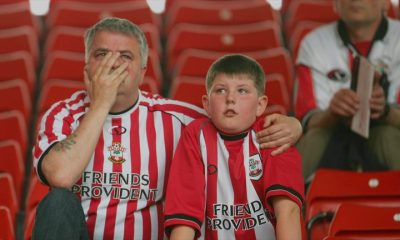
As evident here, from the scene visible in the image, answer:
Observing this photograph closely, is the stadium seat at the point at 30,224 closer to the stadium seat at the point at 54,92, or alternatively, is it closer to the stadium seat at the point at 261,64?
the stadium seat at the point at 54,92

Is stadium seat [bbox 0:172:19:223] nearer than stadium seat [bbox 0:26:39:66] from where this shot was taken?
Yes

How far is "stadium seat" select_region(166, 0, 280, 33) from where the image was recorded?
502 centimetres

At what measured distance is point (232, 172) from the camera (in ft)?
9.34

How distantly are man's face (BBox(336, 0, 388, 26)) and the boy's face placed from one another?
3.96ft

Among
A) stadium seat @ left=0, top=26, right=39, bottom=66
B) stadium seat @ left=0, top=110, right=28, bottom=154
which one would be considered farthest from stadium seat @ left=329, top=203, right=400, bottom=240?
stadium seat @ left=0, top=26, right=39, bottom=66

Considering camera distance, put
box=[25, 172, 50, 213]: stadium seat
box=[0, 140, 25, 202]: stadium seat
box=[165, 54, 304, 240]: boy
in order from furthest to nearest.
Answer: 1. box=[0, 140, 25, 202]: stadium seat
2. box=[25, 172, 50, 213]: stadium seat
3. box=[165, 54, 304, 240]: boy

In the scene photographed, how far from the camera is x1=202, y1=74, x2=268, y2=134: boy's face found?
283cm

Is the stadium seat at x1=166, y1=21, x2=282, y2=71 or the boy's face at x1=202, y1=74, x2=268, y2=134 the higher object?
the stadium seat at x1=166, y1=21, x2=282, y2=71

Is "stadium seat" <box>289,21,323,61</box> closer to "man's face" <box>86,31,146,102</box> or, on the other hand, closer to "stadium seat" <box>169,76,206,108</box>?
"stadium seat" <box>169,76,206,108</box>

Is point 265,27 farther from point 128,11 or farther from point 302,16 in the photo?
point 128,11

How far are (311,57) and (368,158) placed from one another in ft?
1.76

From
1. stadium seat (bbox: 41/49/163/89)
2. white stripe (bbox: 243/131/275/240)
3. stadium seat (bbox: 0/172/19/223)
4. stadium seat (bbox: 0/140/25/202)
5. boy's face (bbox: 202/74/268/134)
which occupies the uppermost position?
stadium seat (bbox: 41/49/163/89)

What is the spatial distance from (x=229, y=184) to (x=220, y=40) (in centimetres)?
199

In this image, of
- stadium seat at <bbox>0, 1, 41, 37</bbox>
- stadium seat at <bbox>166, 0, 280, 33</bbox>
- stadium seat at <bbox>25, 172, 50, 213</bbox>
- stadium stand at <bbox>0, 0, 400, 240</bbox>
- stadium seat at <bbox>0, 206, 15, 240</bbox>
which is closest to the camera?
stadium seat at <bbox>0, 206, 15, 240</bbox>
